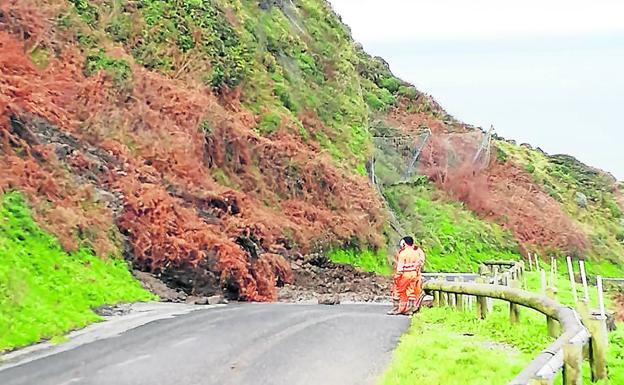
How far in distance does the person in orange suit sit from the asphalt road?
4.71 feet

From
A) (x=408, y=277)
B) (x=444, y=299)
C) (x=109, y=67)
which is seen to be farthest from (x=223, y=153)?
(x=444, y=299)

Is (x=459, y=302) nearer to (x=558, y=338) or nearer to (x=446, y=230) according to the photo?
(x=558, y=338)

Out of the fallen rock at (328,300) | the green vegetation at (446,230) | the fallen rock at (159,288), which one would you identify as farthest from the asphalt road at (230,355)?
the green vegetation at (446,230)

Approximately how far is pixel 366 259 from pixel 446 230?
14.6 m

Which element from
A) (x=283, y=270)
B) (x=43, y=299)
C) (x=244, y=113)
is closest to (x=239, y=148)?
(x=244, y=113)

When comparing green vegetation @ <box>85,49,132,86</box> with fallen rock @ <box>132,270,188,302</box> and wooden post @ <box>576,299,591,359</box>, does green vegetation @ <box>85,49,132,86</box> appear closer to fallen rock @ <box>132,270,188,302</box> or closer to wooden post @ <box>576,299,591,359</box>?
fallen rock @ <box>132,270,188,302</box>

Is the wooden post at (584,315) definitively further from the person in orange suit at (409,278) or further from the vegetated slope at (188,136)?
the vegetated slope at (188,136)

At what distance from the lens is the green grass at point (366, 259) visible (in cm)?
→ 3966

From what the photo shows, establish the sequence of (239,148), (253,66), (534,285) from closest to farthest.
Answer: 1. (534,285)
2. (239,148)
3. (253,66)

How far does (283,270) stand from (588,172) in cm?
5937

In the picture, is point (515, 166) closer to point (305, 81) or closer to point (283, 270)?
point (305, 81)

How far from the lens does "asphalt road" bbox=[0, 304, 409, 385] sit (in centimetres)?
1195

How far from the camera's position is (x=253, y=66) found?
1735 inches

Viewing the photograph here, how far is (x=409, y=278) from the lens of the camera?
19.8 meters
